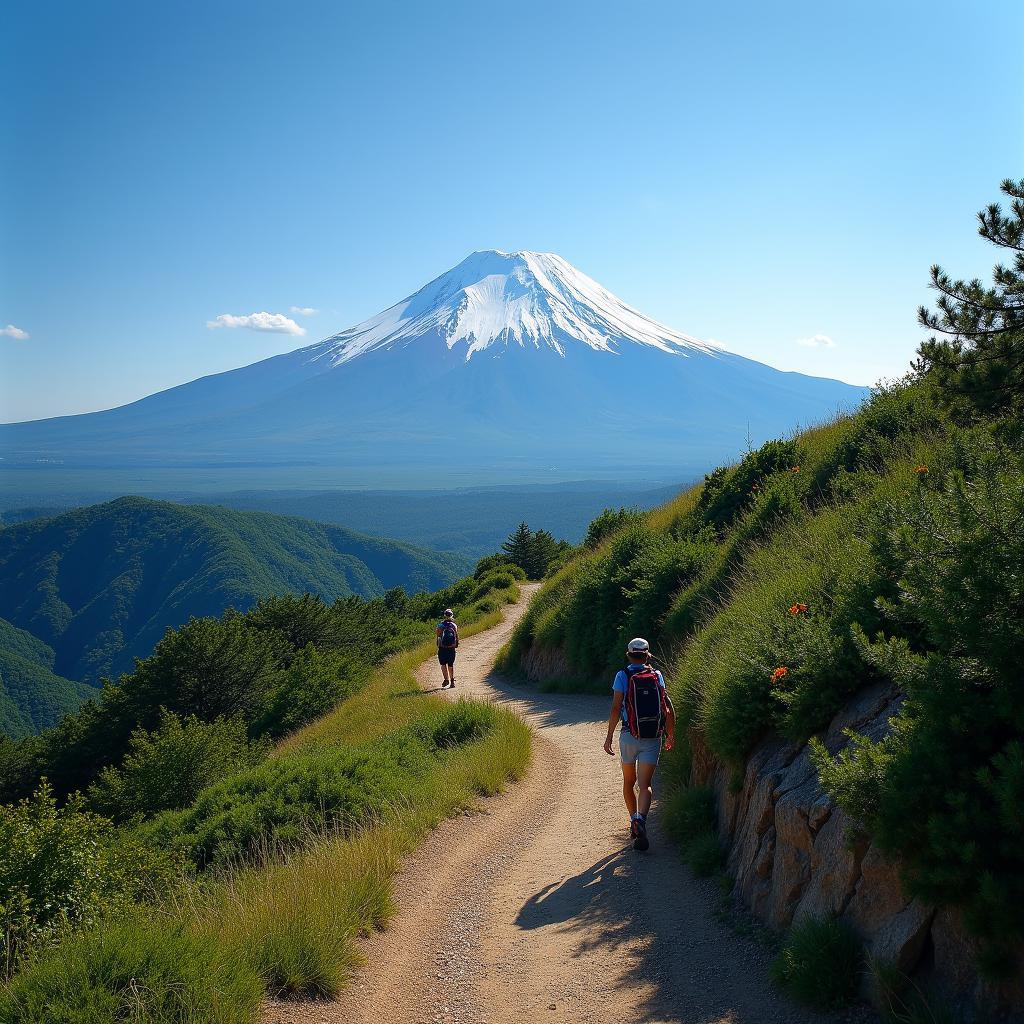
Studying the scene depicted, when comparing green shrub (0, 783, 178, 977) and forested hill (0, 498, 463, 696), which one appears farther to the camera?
forested hill (0, 498, 463, 696)

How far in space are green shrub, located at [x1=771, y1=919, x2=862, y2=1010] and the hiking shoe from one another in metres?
2.37

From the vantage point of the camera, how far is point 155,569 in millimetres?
113062

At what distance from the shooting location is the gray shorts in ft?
21.4

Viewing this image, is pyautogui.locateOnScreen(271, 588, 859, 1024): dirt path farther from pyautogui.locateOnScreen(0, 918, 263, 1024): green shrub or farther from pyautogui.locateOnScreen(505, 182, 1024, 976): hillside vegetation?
pyautogui.locateOnScreen(505, 182, 1024, 976): hillside vegetation

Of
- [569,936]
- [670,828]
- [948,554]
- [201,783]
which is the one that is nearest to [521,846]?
[670,828]

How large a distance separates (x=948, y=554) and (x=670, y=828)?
12.0 feet

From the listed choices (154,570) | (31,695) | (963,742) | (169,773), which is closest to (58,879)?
(963,742)

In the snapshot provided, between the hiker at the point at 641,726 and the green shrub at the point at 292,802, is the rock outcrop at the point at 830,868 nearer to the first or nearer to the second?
the hiker at the point at 641,726

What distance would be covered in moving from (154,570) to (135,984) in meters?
121

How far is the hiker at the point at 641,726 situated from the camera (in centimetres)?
645

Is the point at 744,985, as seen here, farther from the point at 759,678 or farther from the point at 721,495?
the point at 721,495

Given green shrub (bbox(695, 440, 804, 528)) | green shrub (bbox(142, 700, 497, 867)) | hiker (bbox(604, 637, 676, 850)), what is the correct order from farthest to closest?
green shrub (bbox(695, 440, 804, 528))
green shrub (bbox(142, 700, 497, 867))
hiker (bbox(604, 637, 676, 850))

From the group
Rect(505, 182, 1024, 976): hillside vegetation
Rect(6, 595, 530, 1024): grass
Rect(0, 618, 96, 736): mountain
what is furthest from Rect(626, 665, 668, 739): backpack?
Rect(0, 618, 96, 736): mountain

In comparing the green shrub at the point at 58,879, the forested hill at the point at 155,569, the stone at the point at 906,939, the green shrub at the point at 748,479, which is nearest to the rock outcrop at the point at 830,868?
the stone at the point at 906,939
